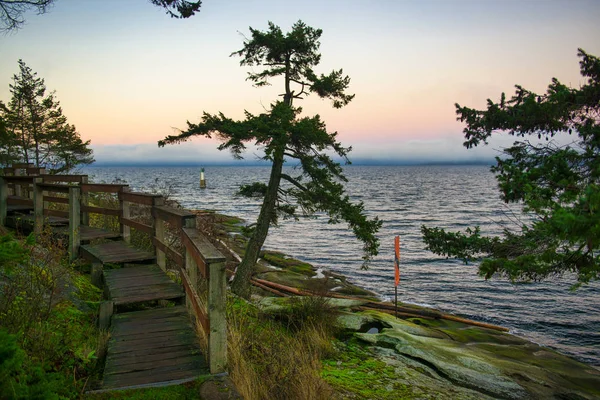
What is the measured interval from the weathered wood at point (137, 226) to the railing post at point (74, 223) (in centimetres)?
87

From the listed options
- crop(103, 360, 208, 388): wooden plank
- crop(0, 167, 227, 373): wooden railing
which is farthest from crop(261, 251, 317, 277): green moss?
crop(103, 360, 208, 388): wooden plank

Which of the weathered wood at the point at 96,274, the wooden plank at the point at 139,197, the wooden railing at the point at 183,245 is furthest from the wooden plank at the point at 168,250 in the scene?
the weathered wood at the point at 96,274

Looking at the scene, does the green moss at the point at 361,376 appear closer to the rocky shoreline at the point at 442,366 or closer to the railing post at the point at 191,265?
the rocky shoreline at the point at 442,366

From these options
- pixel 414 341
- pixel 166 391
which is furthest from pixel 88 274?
pixel 414 341

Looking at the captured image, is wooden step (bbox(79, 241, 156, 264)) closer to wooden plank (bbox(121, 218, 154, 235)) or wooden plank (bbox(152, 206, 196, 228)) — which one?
wooden plank (bbox(121, 218, 154, 235))

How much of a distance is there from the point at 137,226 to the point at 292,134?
6.60m

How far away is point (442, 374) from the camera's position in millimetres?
7438

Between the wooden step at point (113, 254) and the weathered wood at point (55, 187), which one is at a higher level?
the weathered wood at point (55, 187)

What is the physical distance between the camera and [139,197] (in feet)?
25.3

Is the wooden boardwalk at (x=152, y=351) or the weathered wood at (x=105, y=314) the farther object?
the weathered wood at (x=105, y=314)

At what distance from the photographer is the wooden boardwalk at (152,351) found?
13.6 ft

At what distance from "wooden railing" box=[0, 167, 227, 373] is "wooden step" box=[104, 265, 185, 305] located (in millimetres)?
248

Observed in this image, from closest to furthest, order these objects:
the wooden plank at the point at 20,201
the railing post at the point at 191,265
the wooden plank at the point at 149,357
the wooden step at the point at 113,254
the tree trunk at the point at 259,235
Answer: the wooden plank at the point at 149,357
the railing post at the point at 191,265
the wooden step at the point at 113,254
the wooden plank at the point at 20,201
the tree trunk at the point at 259,235

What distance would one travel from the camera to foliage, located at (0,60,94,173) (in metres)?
25.3
